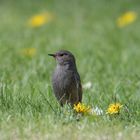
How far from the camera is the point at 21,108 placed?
21.3 ft

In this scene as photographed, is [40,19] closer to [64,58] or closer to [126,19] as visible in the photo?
[126,19]

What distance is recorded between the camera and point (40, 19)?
1244cm

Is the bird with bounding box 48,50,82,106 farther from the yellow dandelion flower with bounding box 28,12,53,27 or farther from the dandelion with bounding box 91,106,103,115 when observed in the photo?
the yellow dandelion flower with bounding box 28,12,53,27

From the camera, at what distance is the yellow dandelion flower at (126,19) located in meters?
12.2

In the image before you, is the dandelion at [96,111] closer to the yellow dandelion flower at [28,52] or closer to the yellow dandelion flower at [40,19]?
the yellow dandelion flower at [28,52]

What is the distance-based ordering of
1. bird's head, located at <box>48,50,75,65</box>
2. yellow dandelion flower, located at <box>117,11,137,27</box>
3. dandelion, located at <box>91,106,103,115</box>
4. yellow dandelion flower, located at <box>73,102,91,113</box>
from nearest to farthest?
yellow dandelion flower, located at <box>73,102,91,113</box> < dandelion, located at <box>91,106,103,115</box> < bird's head, located at <box>48,50,75,65</box> < yellow dandelion flower, located at <box>117,11,137,27</box>

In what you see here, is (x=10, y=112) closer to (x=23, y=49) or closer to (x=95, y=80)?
(x=95, y=80)

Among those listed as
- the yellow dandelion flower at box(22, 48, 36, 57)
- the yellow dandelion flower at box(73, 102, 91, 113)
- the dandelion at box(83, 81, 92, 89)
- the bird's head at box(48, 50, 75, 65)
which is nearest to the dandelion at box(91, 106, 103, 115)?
the yellow dandelion flower at box(73, 102, 91, 113)

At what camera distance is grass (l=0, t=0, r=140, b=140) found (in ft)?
19.5

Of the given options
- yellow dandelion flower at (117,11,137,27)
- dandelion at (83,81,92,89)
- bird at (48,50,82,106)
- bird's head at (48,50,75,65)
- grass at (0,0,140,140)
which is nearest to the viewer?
grass at (0,0,140,140)

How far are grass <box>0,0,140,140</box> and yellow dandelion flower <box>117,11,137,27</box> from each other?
0.11 meters

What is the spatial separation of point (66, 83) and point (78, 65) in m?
3.06

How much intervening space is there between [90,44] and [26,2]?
3382 millimetres

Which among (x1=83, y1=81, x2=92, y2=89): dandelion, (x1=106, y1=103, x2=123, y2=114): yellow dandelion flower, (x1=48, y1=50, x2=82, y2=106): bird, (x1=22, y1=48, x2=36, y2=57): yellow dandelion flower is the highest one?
(x1=22, y1=48, x2=36, y2=57): yellow dandelion flower
